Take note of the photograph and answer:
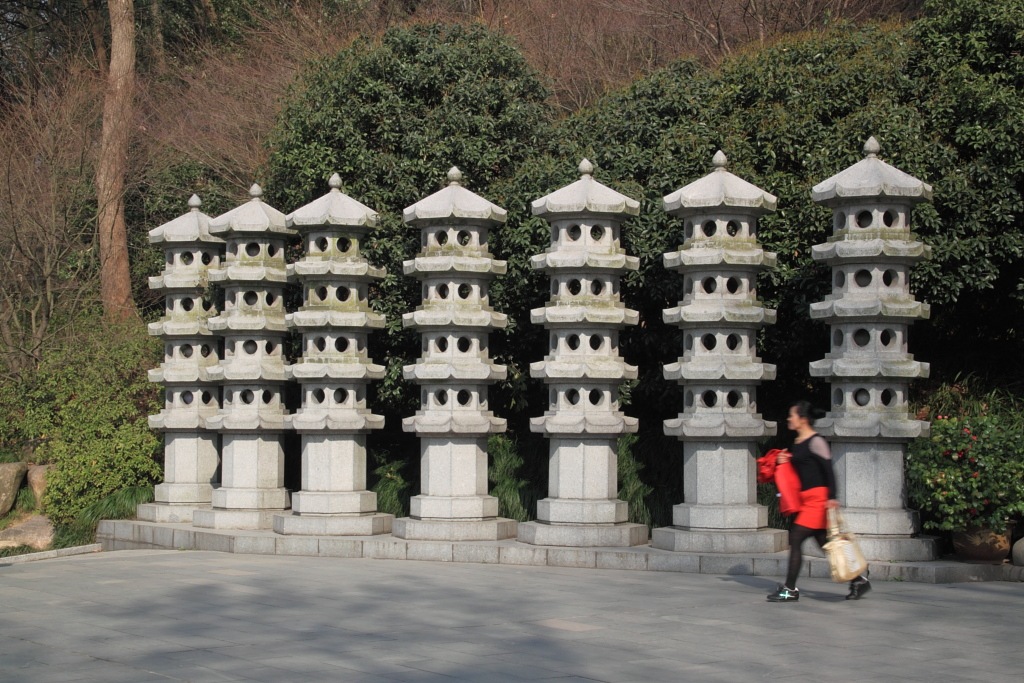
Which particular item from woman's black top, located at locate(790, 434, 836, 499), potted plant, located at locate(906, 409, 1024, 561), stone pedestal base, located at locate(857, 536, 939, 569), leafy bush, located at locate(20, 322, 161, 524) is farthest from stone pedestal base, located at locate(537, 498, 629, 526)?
leafy bush, located at locate(20, 322, 161, 524)

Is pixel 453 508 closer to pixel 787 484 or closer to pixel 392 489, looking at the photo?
pixel 392 489

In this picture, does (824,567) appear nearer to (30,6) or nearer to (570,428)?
(570,428)

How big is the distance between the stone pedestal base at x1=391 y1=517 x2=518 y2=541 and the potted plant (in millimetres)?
4530

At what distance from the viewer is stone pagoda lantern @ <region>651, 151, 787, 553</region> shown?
13211 millimetres

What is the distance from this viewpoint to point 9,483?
1950 centimetres

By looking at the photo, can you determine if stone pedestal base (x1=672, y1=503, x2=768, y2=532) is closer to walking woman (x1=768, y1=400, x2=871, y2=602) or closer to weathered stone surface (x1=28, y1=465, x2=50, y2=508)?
walking woman (x1=768, y1=400, x2=871, y2=602)

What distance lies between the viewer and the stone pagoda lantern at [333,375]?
14898mm

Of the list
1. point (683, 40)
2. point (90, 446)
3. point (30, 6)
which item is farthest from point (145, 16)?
point (90, 446)

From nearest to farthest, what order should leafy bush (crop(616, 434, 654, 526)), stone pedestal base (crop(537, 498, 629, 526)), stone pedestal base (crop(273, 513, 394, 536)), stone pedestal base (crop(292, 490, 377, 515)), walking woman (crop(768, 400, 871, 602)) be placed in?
1. walking woman (crop(768, 400, 871, 602))
2. stone pedestal base (crop(537, 498, 629, 526))
3. stone pedestal base (crop(273, 513, 394, 536))
4. stone pedestal base (crop(292, 490, 377, 515))
5. leafy bush (crop(616, 434, 654, 526))

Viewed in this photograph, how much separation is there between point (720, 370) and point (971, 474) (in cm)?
270

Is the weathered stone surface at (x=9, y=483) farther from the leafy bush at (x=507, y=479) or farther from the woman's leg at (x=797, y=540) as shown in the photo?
the woman's leg at (x=797, y=540)

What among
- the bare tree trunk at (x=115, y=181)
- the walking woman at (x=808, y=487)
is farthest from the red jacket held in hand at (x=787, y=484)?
the bare tree trunk at (x=115, y=181)

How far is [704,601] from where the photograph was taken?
423 inches

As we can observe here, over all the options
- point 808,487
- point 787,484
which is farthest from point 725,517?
point 808,487
